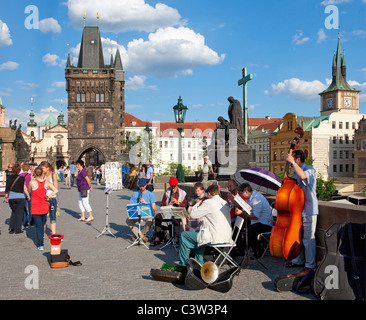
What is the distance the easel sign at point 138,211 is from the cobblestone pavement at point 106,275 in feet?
2.14

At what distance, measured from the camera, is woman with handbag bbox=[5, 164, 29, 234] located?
1050cm

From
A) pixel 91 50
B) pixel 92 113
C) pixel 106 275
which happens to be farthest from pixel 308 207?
pixel 91 50

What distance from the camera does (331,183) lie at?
24.7 m

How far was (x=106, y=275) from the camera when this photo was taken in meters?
6.34

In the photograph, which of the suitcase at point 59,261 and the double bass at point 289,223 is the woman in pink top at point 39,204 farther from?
the double bass at point 289,223

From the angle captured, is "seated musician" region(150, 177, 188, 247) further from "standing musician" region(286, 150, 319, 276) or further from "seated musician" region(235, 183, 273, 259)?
"standing musician" region(286, 150, 319, 276)

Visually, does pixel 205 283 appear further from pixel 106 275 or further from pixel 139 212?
pixel 139 212

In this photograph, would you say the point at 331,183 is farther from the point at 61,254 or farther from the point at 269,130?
the point at 269,130

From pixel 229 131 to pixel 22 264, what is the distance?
962 cm

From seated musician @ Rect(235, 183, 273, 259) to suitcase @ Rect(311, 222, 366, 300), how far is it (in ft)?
6.68

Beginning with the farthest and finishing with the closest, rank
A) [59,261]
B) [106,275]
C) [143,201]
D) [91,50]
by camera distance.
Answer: [91,50]
[143,201]
[59,261]
[106,275]

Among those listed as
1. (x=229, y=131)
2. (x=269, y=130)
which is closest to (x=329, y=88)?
(x=269, y=130)

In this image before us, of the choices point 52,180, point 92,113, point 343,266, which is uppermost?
point 92,113

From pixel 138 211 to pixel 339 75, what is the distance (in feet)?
309
